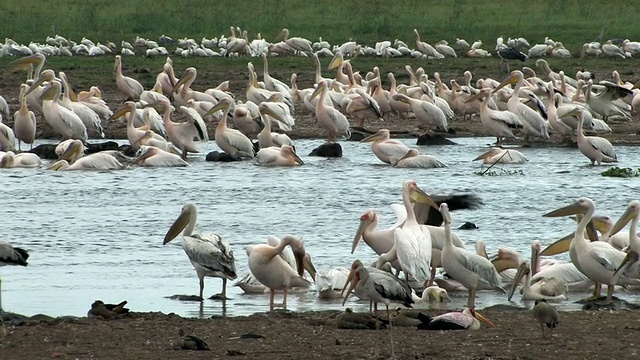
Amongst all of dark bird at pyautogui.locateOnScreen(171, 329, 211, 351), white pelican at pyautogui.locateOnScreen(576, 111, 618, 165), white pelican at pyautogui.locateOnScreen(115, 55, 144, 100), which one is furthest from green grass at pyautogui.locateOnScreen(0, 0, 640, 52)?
dark bird at pyautogui.locateOnScreen(171, 329, 211, 351)

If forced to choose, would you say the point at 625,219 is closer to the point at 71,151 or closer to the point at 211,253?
the point at 211,253

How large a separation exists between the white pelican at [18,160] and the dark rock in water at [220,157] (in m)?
2.20

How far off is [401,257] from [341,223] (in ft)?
11.2

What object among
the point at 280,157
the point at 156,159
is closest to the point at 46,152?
the point at 156,159

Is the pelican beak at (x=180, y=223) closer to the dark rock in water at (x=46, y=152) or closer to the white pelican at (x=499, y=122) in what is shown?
the dark rock in water at (x=46, y=152)

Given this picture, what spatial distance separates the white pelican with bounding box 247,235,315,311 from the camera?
7.67m

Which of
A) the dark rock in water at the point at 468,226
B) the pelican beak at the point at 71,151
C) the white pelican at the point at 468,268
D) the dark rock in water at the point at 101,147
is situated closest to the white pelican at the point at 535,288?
the white pelican at the point at 468,268

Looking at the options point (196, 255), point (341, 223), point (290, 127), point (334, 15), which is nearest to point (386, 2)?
point (334, 15)

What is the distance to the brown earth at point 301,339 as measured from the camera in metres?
5.75

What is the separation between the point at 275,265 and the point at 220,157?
Answer: 8.12 metres

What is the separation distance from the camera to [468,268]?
7.67 metres

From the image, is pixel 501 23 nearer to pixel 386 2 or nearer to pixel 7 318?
pixel 386 2

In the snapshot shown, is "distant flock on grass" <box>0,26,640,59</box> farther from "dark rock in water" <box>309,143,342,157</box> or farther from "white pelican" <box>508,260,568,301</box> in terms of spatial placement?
"white pelican" <box>508,260,568,301</box>

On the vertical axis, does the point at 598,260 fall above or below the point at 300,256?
above
